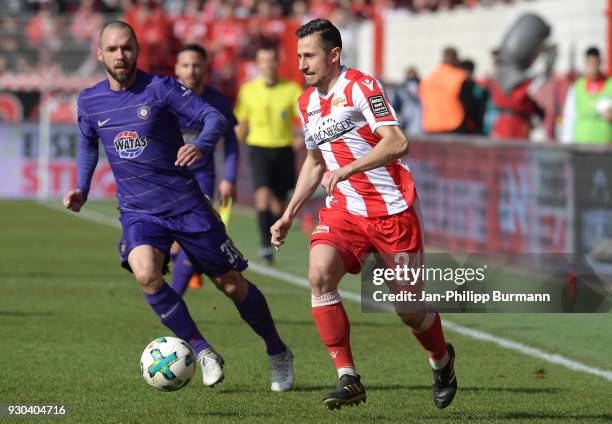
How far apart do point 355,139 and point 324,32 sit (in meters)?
0.57

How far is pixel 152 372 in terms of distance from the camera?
739 centimetres

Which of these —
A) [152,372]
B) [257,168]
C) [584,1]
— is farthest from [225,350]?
[584,1]

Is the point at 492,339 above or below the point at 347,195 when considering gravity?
below

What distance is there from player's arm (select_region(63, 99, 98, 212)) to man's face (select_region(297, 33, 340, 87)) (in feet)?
4.88

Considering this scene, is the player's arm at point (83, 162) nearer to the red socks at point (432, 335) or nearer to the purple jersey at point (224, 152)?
the red socks at point (432, 335)

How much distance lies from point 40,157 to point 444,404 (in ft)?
62.4

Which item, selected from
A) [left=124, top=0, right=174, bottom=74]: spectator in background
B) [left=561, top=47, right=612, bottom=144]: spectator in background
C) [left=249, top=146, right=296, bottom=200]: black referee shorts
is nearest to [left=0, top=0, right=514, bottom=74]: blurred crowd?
[left=124, top=0, right=174, bottom=74]: spectator in background

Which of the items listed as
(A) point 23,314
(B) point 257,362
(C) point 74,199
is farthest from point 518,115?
(C) point 74,199

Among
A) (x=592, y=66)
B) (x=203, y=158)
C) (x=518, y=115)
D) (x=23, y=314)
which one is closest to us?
(x=203, y=158)

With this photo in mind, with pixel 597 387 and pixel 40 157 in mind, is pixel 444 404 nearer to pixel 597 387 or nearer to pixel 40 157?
pixel 597 387

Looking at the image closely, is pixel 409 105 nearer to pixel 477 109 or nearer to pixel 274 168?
pixel 477 109

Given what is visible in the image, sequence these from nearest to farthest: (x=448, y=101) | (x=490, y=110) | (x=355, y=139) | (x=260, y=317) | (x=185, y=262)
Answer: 1. (x=355, y=139)
2. (x=260, y=317)
3. (x=185, y=262)
4. (x=448, y=101)
5. (x=490, y=110)

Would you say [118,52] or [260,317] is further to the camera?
[260,317]

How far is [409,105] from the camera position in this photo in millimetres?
22875
